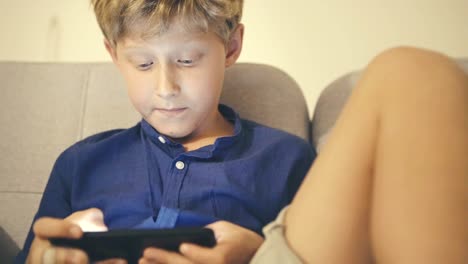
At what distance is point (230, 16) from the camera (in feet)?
2.91

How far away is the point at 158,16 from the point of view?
2.63 feet

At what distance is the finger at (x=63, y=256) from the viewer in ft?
1.81

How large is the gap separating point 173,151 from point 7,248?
1.40 ft

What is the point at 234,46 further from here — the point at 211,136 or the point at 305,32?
the point at 305,32

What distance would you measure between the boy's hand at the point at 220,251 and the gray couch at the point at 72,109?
452 mm

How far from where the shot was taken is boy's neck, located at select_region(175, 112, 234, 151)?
921 mm

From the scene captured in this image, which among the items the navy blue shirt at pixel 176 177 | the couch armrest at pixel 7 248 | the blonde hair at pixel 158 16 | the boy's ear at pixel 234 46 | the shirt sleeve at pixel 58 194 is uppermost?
the blonde hair at pixel 158 16

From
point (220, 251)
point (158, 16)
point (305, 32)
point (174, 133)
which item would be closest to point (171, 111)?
point (174, 133)

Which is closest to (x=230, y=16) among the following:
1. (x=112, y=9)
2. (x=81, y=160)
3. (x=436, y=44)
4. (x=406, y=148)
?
(x=112, y=9)

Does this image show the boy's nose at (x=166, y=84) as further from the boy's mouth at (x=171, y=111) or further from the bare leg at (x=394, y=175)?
the bare leg at (x=394, y=175)

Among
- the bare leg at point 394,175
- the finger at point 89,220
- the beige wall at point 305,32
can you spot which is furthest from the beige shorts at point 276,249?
the beige wall at point 305,32

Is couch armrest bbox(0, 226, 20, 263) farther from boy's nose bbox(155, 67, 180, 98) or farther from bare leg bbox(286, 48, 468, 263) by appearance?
bare leg bbox(286, 48, 468, 263)

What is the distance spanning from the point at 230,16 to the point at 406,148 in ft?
1.65

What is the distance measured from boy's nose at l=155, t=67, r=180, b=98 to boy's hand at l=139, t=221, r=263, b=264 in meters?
0.27
